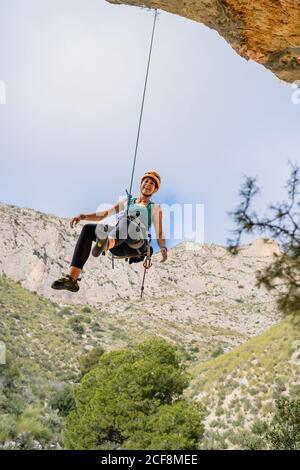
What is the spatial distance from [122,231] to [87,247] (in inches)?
21.4

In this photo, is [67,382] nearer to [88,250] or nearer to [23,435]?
[23,435]

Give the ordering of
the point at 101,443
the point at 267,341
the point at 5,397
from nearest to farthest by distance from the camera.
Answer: the point at 101,443 < the point at 5,397 < the point at 267,341

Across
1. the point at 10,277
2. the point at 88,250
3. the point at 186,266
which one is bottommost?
the point at 88,250

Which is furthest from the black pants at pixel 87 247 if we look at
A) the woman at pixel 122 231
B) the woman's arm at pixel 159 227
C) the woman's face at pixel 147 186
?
the woman's face at pixel 147 186

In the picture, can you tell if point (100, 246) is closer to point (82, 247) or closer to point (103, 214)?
point (82, 247)

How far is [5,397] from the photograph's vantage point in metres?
30.5

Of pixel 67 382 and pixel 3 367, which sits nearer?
pixel 3 367

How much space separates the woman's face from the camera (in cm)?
651

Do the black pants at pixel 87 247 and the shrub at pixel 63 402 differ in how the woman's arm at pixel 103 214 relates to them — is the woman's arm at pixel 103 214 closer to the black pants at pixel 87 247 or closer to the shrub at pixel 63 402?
the black pants at pixel 87 247

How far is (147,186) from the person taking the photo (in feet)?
21.4

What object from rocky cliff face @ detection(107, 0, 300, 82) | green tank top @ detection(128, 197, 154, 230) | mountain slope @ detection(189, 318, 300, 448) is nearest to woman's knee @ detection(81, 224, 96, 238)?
green tank top @ detection(128, 197, 154, 230)

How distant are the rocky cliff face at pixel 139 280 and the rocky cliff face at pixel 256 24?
151 ft
